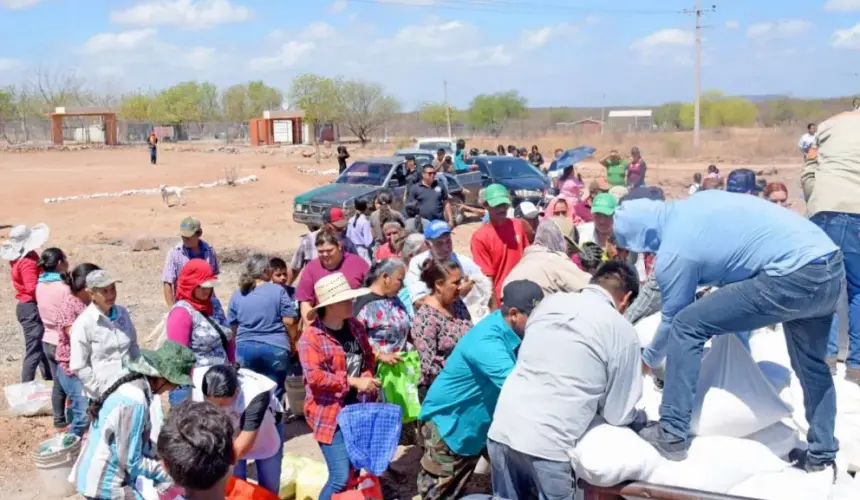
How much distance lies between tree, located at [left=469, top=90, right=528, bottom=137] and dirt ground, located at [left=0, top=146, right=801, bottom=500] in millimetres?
49340

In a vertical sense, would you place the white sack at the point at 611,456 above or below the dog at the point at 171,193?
below

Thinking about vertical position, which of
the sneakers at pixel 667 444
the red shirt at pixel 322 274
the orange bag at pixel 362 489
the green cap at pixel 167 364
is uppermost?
the red shirt at pixel 322 274

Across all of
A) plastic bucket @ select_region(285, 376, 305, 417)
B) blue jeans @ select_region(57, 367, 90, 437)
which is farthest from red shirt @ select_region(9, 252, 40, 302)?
plastic bucket @ select_region(285, 376, 305, 417)

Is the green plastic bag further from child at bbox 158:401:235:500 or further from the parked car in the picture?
the parked car

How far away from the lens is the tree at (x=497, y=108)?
90625mm

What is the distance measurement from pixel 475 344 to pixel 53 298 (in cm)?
375

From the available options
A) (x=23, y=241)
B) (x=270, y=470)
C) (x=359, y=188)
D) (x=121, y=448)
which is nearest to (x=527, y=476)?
(x=270, y=470)

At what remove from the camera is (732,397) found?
3.67m

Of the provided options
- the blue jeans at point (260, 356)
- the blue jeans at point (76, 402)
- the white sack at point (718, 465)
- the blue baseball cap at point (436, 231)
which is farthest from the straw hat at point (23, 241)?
the white sack at point (718, 465)

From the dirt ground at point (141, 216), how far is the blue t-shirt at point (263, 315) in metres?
0.95

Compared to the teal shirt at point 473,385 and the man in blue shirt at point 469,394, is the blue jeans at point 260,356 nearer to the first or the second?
A: the man in blue shirt at point 469,394

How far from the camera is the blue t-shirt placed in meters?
5.42

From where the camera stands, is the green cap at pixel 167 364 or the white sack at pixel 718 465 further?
the green cap at pixel 167 364

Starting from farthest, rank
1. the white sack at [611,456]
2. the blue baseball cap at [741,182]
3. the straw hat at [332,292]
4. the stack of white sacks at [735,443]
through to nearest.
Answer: the blue baseball cap at [741,182]
the straw hat at [332,292]
the stack of white sacks at [735,443]
the white sack at [611,456]
